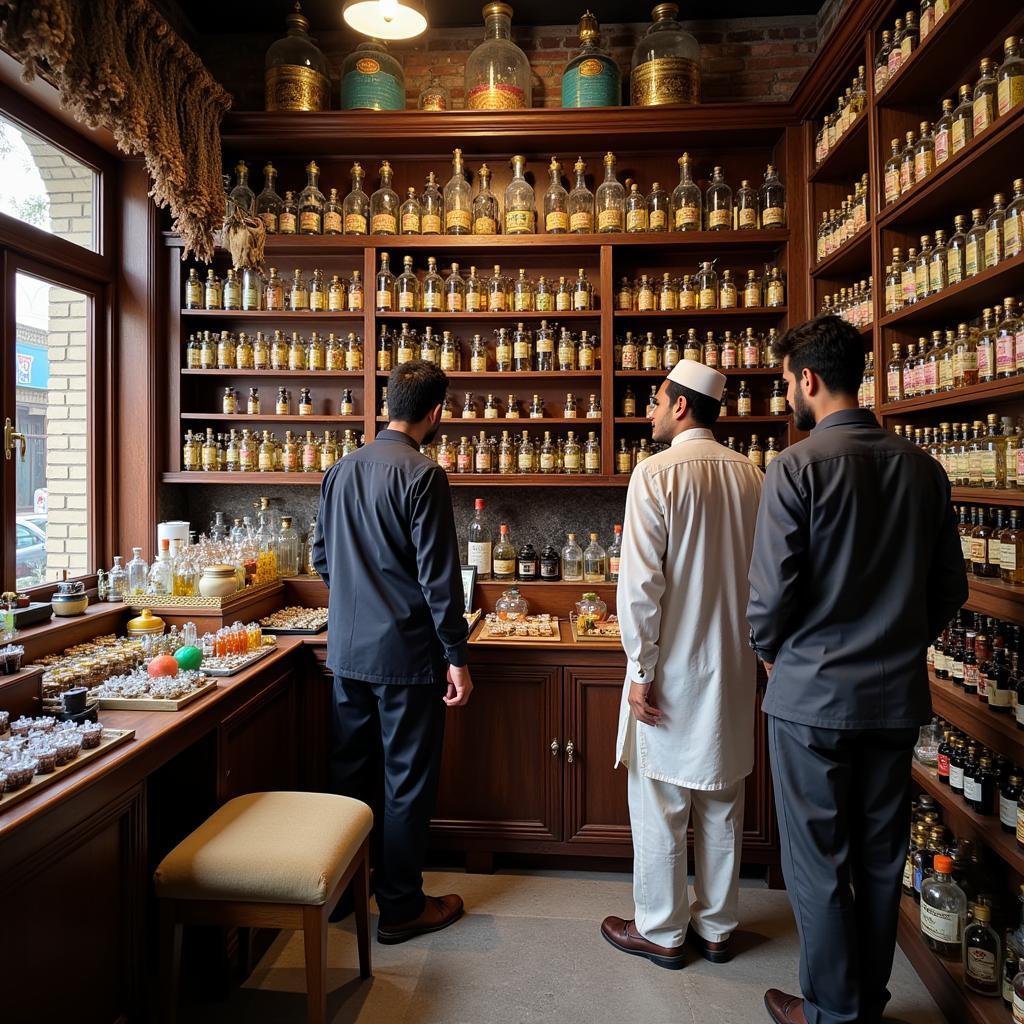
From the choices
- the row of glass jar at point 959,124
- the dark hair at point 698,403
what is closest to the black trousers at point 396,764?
the dark hair at point 698,403

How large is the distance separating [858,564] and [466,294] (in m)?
2.18

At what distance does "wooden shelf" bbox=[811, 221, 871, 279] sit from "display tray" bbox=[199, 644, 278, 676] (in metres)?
2.48

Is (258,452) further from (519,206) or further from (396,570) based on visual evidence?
(519,206)

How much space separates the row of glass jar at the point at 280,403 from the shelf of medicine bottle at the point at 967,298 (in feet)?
7.21

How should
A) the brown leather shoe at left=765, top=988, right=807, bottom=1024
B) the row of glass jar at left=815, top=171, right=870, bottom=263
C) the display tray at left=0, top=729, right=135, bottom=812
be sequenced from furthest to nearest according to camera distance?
the row of glass jar at left=815, top=171, right=870, bottom=263
the brown leather shoe at left=765, top=988, right=807, bottom=1024
the display tray at left=0, top=729, right=135, bottom=812

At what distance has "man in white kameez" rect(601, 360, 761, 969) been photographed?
2.16 metres

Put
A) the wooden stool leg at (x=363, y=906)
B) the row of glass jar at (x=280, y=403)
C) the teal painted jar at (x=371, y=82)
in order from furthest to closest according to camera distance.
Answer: the row of glass jar at (x=280, y=403), the teal painted jar at (x=371, y=82), the wooden stool leg at (x=363, y=906)

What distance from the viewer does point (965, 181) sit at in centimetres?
201

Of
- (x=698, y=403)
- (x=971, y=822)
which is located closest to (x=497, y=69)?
(x=698, y=403)

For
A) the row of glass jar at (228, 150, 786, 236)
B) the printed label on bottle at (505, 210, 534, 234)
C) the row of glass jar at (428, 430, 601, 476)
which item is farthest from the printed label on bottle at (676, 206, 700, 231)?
the row of glass jar at (428, 430, 601, 476)

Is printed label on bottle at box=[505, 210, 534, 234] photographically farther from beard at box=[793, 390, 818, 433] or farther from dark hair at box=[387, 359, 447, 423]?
beard at box=[793, 390, 818, 433]

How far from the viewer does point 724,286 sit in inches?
127

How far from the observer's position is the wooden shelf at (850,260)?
257cm

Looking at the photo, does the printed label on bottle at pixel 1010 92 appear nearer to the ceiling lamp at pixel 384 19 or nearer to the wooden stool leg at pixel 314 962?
the ceiling lamp at pixel 384 19
